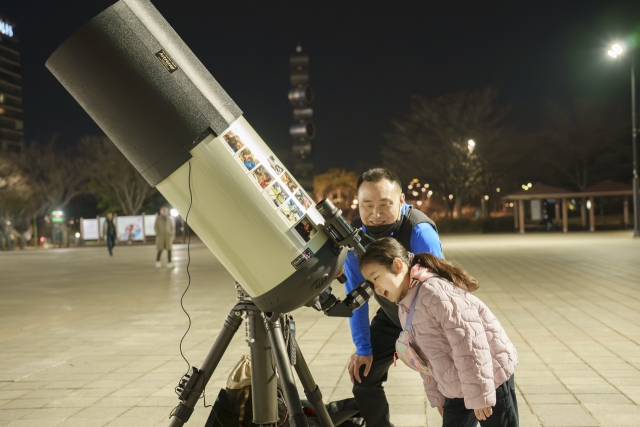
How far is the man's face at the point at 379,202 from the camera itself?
3545 millimetres

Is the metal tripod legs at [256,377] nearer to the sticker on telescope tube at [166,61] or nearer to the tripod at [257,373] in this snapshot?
the tripod at [257,373]

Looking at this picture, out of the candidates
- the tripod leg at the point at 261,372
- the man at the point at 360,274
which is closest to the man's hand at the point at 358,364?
the man at the point at 360,274

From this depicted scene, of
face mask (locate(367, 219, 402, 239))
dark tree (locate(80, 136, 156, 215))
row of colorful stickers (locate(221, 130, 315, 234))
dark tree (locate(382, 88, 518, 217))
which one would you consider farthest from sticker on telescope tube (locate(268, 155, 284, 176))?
dark tree (locate(80, 136, 156, 215))

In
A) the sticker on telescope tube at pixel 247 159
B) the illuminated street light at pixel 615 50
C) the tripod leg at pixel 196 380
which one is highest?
the illuminated street light at pixel 615 50

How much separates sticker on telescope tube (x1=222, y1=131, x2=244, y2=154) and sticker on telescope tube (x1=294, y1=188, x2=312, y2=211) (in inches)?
12.0

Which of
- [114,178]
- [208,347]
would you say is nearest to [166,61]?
[208,347]

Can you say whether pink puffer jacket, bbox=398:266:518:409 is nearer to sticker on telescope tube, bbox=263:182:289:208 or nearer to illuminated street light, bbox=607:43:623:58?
sticker on telescope tube, bbox=263:182:289:208

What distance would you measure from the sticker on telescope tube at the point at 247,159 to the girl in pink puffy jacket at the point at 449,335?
70 centimetres

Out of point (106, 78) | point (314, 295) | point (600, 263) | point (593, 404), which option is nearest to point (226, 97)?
point (106, 78)

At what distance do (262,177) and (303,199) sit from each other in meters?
0.21

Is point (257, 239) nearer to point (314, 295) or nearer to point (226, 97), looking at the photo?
point (314, 295)

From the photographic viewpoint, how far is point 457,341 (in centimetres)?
284

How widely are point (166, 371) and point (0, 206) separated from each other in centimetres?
4714

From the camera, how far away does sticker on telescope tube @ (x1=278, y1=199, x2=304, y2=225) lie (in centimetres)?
258
